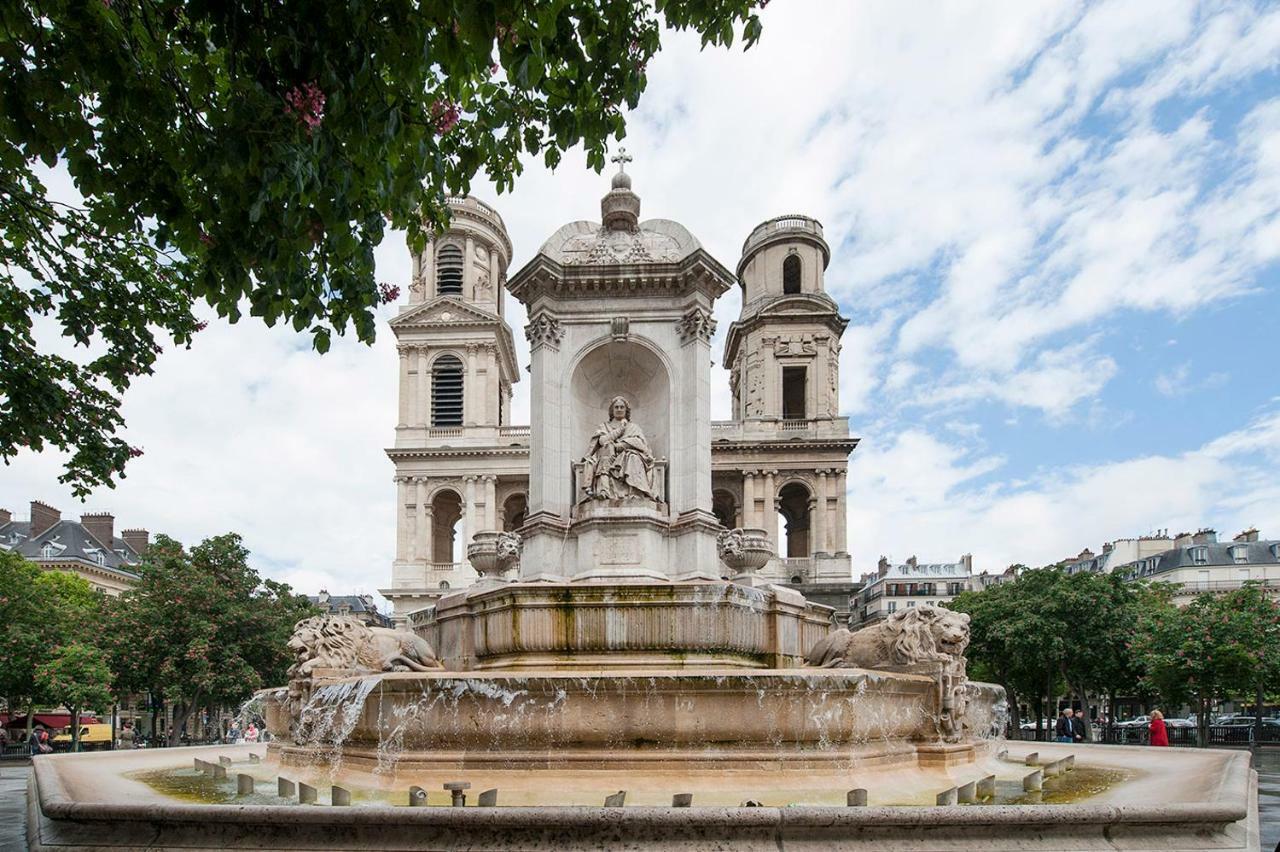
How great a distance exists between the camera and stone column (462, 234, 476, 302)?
6506cm

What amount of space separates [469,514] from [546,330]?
46.3m

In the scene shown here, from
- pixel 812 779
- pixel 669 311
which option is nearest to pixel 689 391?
pixel 669 311

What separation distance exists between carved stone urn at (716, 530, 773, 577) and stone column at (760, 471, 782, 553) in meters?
45.2

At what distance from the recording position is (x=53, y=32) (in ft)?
20.3

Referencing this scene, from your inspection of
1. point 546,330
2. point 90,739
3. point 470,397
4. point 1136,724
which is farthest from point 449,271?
point 546,330

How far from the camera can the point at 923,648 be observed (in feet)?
35.7

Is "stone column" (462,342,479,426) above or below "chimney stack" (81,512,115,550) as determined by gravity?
above

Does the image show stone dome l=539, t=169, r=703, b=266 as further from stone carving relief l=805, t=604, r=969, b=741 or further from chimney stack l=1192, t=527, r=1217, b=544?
chimney stack l=1192, t=527, r=1217, b=544

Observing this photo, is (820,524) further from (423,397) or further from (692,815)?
(692,815)

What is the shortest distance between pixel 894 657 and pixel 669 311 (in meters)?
6.46

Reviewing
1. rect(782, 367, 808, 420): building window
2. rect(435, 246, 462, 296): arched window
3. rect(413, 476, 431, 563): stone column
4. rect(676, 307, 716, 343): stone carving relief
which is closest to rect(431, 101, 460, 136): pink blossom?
rect(676, 307, 716, 343): stone carving relief

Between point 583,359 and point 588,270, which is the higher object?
point 588,270

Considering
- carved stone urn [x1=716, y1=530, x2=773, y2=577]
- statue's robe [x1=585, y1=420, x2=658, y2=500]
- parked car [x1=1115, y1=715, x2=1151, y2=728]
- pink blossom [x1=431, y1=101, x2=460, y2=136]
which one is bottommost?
parked car [x1=1115, y1=715, x2=1151, y2=728]

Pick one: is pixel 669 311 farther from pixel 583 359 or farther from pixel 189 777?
pixel 189 777
